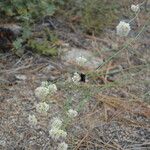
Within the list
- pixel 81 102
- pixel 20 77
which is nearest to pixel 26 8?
pixel 20 77

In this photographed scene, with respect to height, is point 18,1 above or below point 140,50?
above

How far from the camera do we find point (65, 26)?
274 cm

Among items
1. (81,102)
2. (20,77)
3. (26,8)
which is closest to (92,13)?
(26,8)

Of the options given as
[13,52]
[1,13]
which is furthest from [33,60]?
[1,13]

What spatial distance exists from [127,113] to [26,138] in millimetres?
514

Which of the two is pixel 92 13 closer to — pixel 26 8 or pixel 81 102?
pixel 26 8

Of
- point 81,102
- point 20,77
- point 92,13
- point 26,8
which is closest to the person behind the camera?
point 81,102

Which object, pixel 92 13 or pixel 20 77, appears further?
pixel 92 13

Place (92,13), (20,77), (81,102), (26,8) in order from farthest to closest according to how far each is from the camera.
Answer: (92,13)
(26,8)
(20,77)
(81,102)

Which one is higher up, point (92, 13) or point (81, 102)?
point (81, 102)

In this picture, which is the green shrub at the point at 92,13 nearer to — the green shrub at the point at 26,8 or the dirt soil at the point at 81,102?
the dirt soil at the point at 81,102

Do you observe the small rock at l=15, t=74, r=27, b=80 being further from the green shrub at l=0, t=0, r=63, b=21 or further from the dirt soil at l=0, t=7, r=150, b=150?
the green shrub at l=0, t=0, r=63, b=21

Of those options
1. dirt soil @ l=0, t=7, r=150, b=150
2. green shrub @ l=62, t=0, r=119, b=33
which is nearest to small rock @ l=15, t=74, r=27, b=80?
dirt soil @ l=0, t=7, r=150, b=150

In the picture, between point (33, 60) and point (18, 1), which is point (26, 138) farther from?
point (18, 1)
